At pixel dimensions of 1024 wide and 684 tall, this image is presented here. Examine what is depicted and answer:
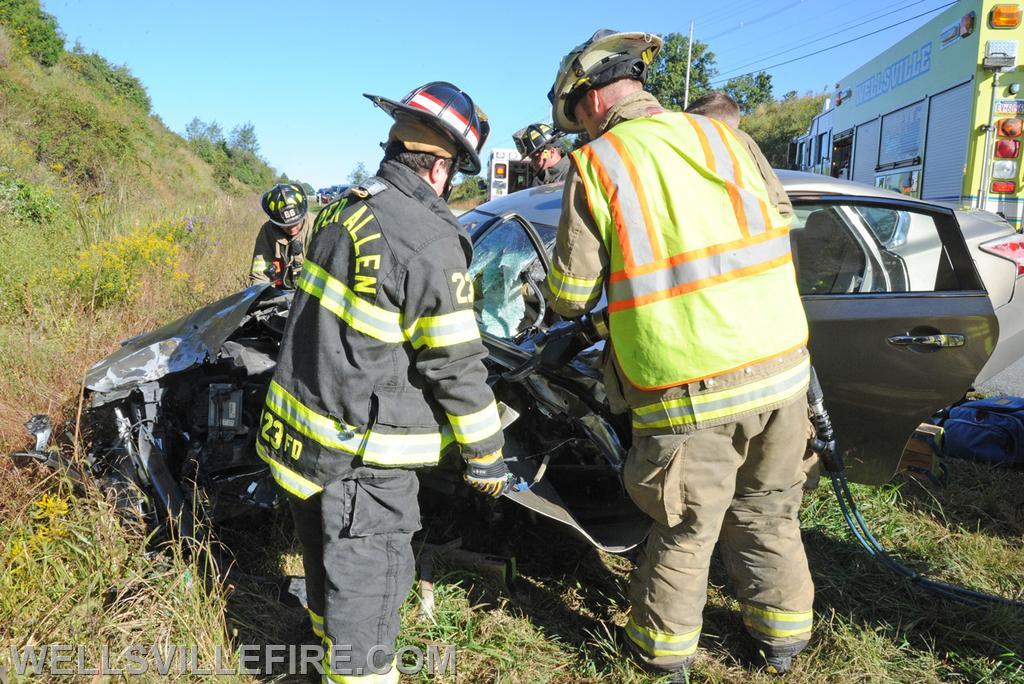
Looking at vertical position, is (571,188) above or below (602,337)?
above

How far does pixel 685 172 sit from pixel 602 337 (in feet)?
2.09

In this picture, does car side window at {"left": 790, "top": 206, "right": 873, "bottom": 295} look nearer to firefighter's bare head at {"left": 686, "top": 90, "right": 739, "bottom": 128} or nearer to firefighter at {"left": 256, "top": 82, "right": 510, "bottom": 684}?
firefighter's bare head at {"left": 686, "top": 90, "right": 739, "bottom": 128}

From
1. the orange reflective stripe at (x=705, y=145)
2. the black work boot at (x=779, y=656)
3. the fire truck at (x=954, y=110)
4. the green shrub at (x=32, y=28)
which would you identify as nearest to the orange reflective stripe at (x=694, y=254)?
the orange reflective stripe at (x=705, y=145)

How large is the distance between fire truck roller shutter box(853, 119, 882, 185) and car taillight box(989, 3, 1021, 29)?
8.93ft

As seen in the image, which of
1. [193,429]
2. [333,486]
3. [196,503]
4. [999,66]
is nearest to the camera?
[333,486]

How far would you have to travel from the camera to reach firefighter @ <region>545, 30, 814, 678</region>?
1.91m

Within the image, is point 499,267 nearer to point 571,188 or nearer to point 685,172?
point 571,188

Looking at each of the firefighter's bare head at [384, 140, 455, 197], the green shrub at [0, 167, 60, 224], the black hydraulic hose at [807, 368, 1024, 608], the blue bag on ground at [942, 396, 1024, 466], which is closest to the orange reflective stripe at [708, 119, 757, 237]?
the black hydraulic hose at [807, 368, 1024, 608]

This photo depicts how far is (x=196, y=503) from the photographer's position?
8.36ft

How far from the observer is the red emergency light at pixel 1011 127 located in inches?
234

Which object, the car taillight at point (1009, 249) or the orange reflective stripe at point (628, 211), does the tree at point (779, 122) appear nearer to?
the car taillight at point (1009, 249)

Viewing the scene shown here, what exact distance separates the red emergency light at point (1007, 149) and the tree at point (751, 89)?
99.6ft

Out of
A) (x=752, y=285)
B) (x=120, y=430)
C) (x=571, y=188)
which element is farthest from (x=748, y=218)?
(x=120, y=430)

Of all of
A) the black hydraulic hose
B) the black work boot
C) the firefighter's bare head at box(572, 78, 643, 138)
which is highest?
the firefighter's bare head at box(572, 78, 643, 138)
